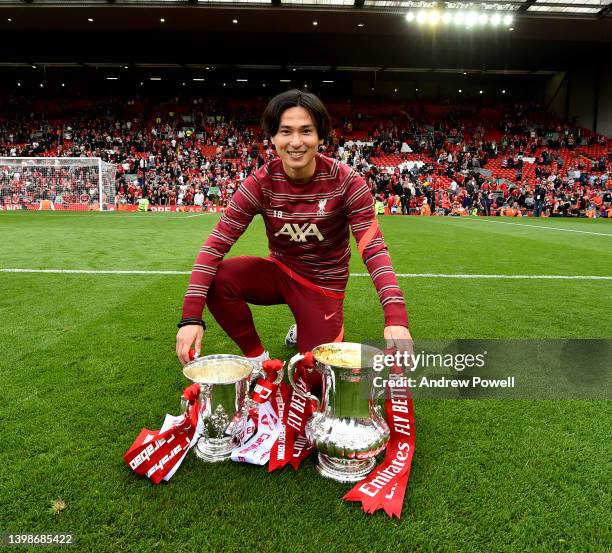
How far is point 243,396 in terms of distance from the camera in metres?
1.88

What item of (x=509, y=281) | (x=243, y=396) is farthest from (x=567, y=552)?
(x=509, y=281)

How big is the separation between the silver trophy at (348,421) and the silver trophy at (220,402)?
0.25 m

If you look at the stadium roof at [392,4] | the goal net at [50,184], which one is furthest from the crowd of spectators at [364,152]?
the stadium roof at [392,4]

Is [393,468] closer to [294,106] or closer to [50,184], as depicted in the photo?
[294,106]

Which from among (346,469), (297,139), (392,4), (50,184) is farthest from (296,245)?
(50,184)

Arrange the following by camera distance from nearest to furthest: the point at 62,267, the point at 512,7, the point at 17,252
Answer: the point at 62,267
the point at 17,252
the point at 512,7

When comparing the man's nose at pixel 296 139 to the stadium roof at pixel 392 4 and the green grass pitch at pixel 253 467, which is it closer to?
the green grass pitch at pixel 253 467

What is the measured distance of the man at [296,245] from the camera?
7.08 ft

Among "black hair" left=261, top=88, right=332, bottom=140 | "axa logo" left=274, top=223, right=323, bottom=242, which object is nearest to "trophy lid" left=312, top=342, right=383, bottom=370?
"axa logo" left=274, top=223, right=323, bottom=242

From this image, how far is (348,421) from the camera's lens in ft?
5.71

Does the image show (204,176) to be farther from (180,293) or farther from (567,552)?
(567,552)

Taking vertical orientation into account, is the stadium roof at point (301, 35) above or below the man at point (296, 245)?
above

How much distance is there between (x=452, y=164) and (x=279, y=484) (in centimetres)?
2677

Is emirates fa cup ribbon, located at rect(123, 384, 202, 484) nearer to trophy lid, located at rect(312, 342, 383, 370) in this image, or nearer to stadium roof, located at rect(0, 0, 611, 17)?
trophy lid, located at rect(312, 342, 383, 370)
